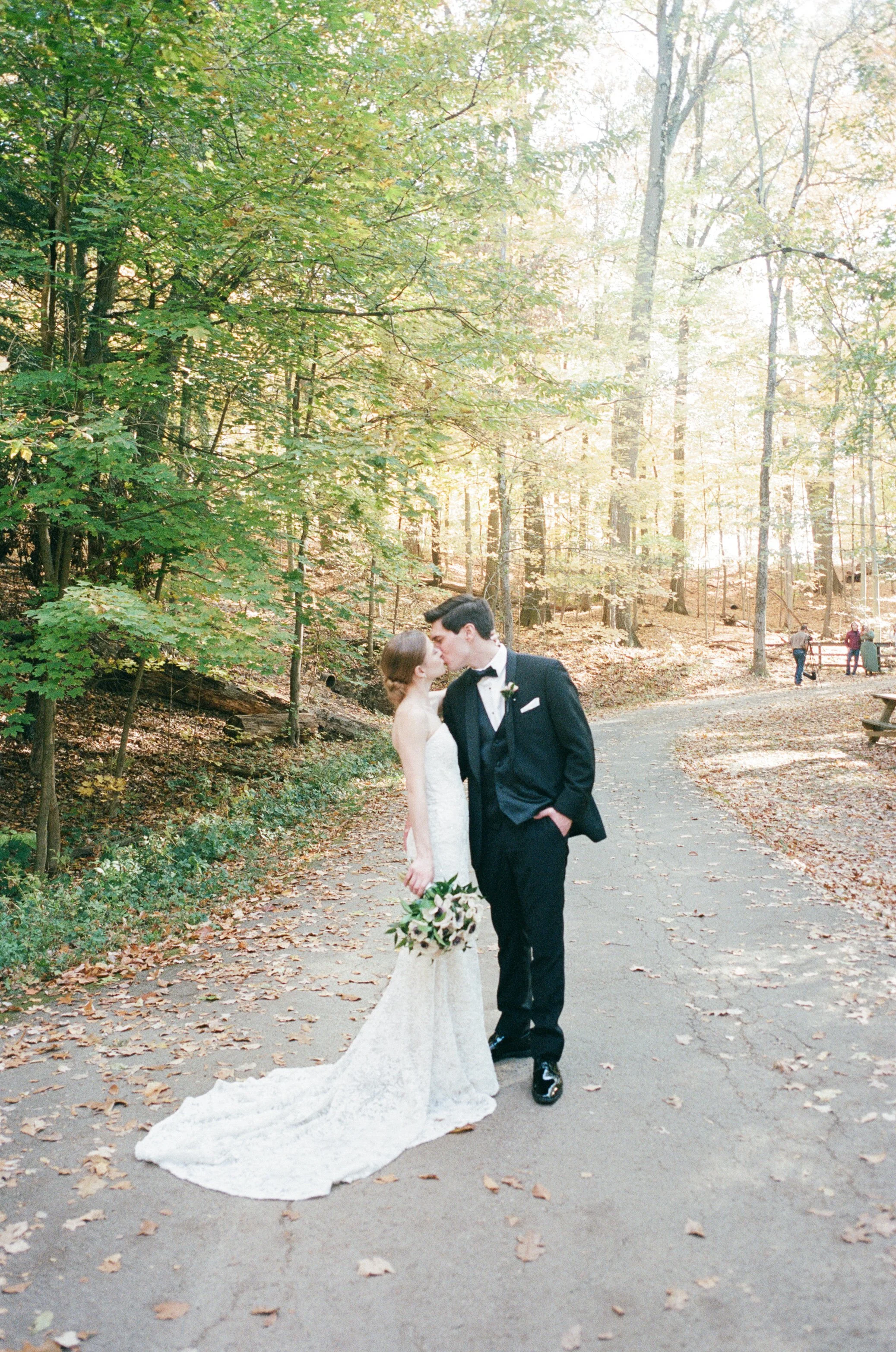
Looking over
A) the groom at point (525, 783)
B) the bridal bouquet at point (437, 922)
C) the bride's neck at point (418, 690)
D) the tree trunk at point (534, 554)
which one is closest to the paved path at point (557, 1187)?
the groom at point (525, 783)

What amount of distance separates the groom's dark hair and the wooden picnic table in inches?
425

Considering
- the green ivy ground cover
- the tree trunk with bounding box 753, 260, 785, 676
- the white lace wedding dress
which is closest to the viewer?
the white lace wedding dress

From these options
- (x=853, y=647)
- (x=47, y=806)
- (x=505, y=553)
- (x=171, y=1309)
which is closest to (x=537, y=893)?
(x=171, y=1309)

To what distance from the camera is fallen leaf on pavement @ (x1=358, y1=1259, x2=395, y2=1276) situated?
9.32 feet

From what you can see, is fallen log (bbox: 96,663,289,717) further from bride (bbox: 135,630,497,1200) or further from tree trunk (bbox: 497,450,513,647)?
bride (bbox: 135,630,497,1200)

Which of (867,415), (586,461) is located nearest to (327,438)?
(867,415)

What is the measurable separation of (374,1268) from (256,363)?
8.53m

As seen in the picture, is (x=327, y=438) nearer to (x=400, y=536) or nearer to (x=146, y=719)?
(x=400, y=536)

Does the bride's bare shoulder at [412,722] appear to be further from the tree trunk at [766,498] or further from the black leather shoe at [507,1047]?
the tree trunk at [766,498]

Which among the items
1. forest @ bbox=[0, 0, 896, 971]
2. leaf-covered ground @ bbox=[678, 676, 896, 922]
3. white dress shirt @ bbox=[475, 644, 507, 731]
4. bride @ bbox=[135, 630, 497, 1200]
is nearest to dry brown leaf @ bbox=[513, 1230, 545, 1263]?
bride @ bbox=[135, 630, 497, 1200]

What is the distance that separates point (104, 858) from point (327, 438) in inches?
200

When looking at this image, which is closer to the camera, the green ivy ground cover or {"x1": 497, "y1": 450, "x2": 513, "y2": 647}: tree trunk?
the green ivy ground cover

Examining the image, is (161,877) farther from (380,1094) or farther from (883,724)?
(883,724)

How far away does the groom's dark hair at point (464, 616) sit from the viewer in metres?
3.98
